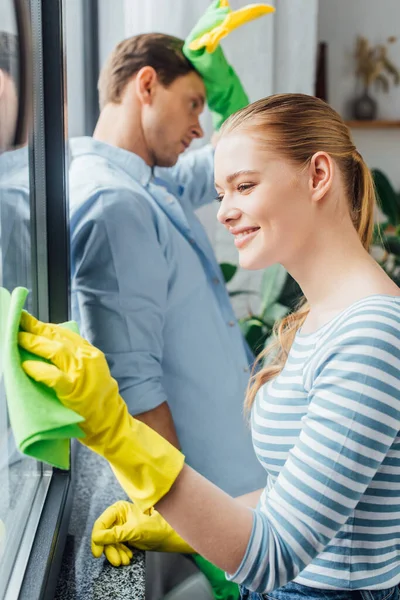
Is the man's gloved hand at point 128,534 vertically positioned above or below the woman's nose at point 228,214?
below

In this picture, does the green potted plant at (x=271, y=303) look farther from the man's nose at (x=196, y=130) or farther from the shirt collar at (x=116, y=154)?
the shirt collar at (x=116, y=154)

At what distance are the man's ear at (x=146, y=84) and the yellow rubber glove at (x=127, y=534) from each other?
2.70 feet

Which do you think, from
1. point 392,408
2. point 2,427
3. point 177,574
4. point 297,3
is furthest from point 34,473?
point 297,3

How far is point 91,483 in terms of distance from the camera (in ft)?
4.49

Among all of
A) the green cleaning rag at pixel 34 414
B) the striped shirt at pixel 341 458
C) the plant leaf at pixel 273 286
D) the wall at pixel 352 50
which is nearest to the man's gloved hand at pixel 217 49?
the plant leaf at pixel 273 286

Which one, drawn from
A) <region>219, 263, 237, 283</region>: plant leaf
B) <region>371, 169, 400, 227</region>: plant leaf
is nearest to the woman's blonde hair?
<region>219, 263, 237, 283</region>: plant leaf

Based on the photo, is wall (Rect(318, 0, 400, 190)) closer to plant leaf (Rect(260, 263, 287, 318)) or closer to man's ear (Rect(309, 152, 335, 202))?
plant leaf (Rect(260, 263, 287, 318))

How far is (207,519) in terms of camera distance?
2.25 feet

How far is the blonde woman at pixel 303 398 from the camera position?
68 cm

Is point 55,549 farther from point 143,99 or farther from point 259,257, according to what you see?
point 143,99

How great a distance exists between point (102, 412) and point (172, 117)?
98 centimetres

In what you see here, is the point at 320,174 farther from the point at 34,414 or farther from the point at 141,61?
the point at 141,61

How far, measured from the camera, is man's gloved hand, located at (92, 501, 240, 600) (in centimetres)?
108

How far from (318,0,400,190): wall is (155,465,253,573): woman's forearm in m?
3.26
